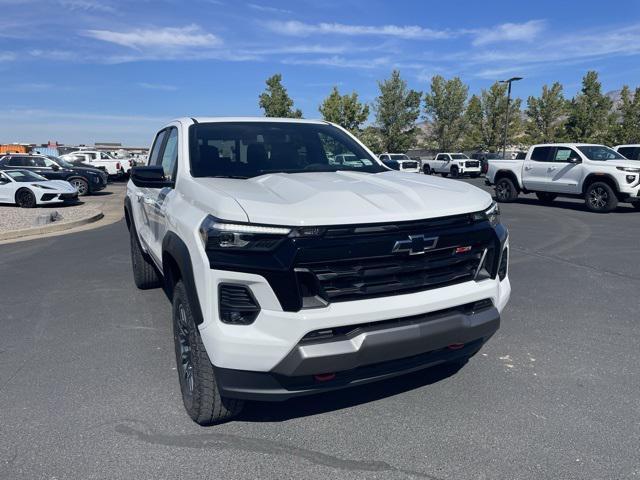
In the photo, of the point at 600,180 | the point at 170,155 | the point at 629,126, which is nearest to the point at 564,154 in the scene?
the point at 600,180

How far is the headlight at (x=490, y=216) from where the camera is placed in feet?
9.63

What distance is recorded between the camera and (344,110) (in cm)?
4841

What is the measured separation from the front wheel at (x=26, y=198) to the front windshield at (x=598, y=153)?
54.0ft

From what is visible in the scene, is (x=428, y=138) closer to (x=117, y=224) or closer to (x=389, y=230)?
(x=117, y=224)

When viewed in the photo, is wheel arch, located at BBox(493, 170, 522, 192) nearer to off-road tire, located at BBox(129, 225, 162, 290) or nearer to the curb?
the curb

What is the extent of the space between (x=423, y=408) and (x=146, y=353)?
2267mm

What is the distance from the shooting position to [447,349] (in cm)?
289

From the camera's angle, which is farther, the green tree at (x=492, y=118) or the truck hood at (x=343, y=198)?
the green tree at (x=492, y=118)

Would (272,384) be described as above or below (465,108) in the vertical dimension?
below

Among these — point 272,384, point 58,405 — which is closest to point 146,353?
point 58,405

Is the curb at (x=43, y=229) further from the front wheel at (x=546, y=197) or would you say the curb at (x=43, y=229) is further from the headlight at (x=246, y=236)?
the front wheel at (x=546, y=197)

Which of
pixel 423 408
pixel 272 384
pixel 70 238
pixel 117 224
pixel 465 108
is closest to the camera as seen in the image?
pixel 272 384

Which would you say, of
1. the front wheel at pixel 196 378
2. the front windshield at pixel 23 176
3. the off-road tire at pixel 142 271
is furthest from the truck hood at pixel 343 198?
the front windshield at pixel 23 176

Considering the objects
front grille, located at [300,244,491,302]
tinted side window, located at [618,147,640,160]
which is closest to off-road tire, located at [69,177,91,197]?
tinted side window, located at [618,147,640,160]
